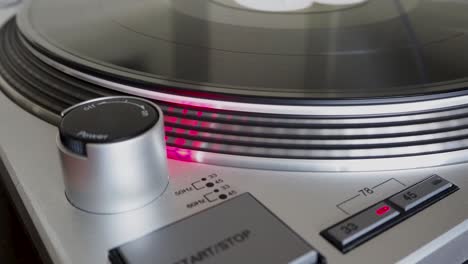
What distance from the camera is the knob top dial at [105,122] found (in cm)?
42

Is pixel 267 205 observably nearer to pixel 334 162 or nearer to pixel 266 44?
pixel 334 162

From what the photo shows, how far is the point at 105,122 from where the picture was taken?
0.44 m

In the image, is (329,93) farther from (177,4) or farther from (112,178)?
(177,4)

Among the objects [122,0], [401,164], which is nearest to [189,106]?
[401,164]

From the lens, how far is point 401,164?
0.51 meters

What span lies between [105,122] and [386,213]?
0.82 feet

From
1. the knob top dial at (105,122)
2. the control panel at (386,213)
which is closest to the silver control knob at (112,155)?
the knob top dial at (105,122)

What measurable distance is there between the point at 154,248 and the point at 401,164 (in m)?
0.26

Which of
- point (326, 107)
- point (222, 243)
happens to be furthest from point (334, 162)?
point (222, 243)

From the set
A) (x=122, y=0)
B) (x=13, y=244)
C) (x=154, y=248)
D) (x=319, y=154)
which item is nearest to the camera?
(x=154, y=248)

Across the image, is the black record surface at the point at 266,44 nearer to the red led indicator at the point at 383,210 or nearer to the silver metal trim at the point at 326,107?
the silver metal trim at the point at 326,107

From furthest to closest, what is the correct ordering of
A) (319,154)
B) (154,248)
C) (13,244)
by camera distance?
(13,244) < (319,154) < (154,248)

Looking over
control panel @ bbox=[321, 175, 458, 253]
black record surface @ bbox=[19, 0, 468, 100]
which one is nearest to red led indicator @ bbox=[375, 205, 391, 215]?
control panel @ bbox=[321, 175, 458, 253]

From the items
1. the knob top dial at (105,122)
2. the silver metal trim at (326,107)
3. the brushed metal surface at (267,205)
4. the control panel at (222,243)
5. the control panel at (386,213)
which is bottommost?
the brushed metal surface at (267,205)
